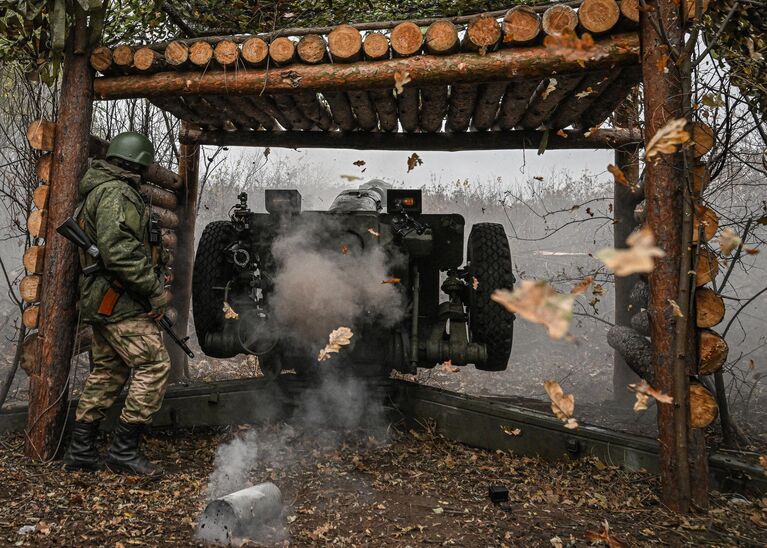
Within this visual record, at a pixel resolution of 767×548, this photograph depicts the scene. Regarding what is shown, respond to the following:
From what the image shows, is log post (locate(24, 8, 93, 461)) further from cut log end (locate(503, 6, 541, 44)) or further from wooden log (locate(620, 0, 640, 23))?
wooden log (locate(620, 0, 640, 23))

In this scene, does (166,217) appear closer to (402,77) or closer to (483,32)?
(402,77)

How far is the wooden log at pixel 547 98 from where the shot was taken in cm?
459

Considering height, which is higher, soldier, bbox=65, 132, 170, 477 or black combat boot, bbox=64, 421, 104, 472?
soldier, bbox=65, 132, 170, 477

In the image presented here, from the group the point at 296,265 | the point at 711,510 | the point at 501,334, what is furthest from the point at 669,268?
the point at 296,265

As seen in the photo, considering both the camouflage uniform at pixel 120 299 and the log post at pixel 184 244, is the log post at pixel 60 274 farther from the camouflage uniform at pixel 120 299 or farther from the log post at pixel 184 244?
the log post at pixel 184 244

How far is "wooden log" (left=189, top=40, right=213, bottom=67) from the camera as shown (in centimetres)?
453

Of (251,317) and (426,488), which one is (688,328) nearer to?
(426,488)

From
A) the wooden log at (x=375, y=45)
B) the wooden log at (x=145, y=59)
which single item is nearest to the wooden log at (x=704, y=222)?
the wooden log at (x=375, y=45)

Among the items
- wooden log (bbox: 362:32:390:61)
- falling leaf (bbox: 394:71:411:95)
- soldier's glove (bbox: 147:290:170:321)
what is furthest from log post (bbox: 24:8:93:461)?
falling leaf (bbox: 394:71:411:95)

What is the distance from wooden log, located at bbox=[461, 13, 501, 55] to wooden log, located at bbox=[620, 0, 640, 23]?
0.80 metres

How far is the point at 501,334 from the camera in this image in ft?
18.0

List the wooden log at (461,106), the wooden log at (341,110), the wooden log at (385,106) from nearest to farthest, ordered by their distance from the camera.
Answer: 1. the wooden log at (461,106)
2. the wooden log at (385,106)
3. the wooden log at (341,110)

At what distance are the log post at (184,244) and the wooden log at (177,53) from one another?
9.11 ft

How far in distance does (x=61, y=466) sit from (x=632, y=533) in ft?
13.1
